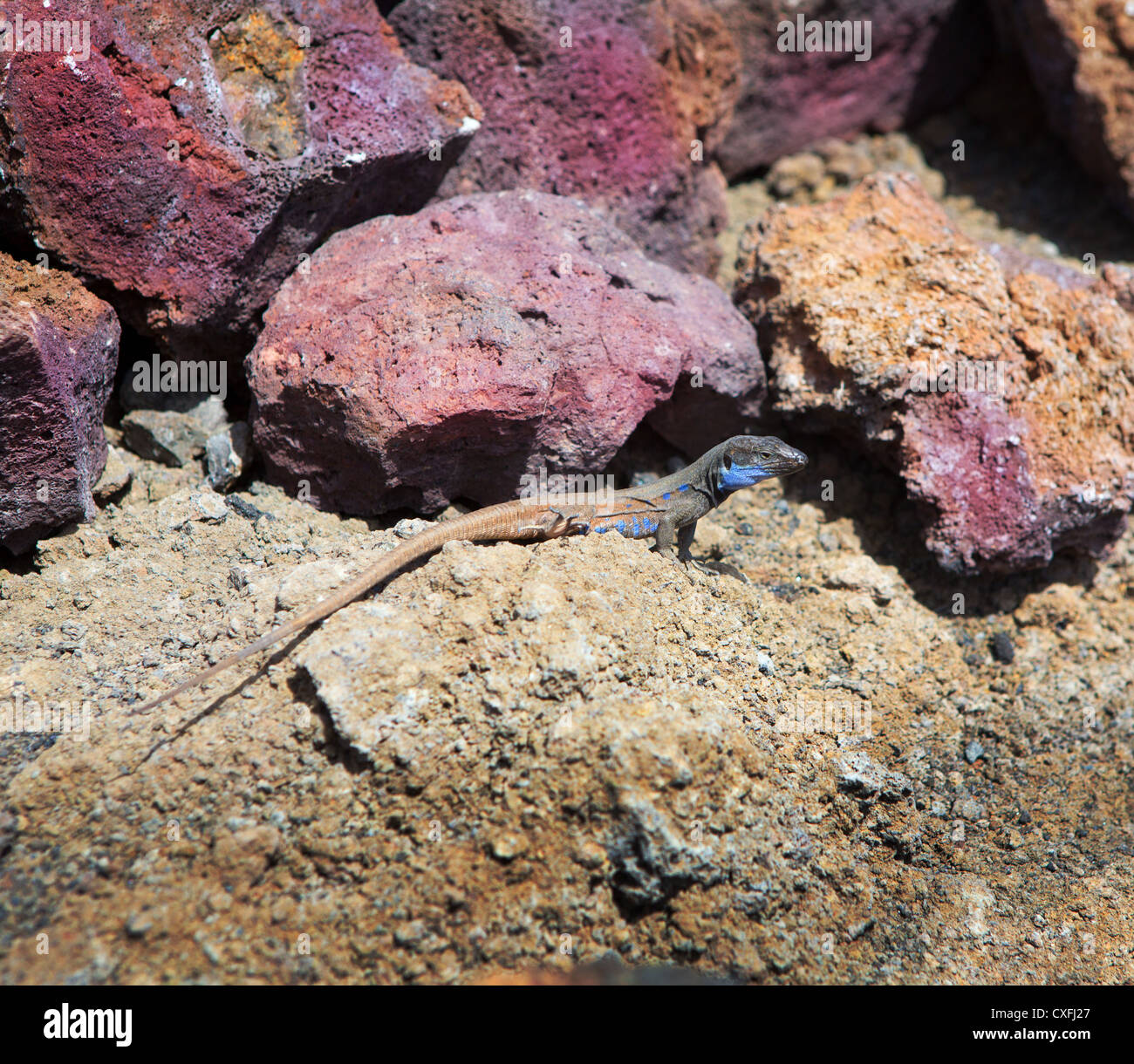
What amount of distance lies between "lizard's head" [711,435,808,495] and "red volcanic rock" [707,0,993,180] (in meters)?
3.35

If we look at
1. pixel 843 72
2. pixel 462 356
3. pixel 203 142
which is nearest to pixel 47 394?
pixel 203 142

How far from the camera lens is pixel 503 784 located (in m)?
3.38

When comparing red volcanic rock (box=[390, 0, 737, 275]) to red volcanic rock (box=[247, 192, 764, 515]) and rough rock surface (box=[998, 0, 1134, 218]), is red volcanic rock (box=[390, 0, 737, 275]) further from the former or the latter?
rough rock surface (box=[998, 0, 1134, 218])

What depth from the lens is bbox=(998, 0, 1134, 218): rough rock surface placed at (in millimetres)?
6430

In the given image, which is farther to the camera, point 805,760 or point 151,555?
point 151,555

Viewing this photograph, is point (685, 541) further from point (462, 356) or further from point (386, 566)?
point (386, 566)

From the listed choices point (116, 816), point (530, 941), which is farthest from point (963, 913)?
point (116, 816)

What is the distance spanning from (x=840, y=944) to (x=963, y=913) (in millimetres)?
643

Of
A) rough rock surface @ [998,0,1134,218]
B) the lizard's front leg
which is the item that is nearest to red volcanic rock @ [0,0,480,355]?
the lizard's front leg

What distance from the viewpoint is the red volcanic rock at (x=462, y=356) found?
416 centimetres

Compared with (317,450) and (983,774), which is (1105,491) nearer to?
(983,774)

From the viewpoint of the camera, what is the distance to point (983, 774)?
437cm

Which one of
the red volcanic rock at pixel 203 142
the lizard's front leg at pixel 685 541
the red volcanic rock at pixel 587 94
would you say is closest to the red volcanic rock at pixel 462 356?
the red volcanic rock at pixel 203 142

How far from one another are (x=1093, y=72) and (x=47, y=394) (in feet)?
23.9
